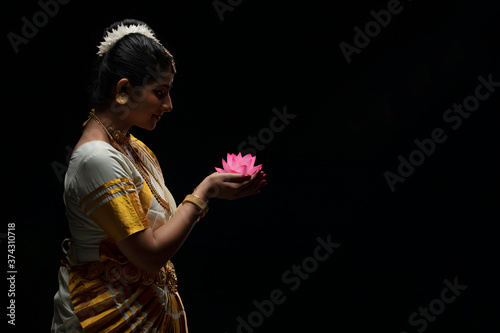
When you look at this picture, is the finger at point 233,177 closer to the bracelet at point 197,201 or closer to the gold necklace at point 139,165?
the bracelet at point 197,201

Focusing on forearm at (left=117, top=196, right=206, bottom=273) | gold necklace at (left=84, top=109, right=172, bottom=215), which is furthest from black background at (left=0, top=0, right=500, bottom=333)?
forearm at (left=117, top=196, right=206, bottom=273)

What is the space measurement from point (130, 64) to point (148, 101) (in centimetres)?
12

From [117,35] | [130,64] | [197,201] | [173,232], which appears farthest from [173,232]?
[117,35]

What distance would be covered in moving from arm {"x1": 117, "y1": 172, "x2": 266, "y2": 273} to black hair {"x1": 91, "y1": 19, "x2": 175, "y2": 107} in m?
0.36

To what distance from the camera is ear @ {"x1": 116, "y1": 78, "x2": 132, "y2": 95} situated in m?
1.47

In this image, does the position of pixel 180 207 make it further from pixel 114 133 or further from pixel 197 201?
pixel 114 133

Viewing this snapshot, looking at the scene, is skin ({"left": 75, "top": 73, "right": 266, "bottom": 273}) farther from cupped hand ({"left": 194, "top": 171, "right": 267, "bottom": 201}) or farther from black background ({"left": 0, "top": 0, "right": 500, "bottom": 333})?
black background ({"left": 0, "top": 0, "right": 500, "bottom": 333})

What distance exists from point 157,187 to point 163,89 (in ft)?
0.96

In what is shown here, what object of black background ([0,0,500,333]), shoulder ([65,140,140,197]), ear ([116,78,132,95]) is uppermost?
ear ([116,78,132,95])

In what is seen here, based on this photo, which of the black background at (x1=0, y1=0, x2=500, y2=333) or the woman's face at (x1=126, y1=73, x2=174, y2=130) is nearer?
the woman's face at (x1=126, y1=73, x2=174, y2=130)

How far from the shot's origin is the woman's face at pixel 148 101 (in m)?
1.49

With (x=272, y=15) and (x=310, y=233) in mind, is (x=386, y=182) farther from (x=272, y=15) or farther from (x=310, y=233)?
(x=272, y=15)

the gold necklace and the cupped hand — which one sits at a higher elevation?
the gold necklace

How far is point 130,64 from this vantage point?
1479 millimetres
